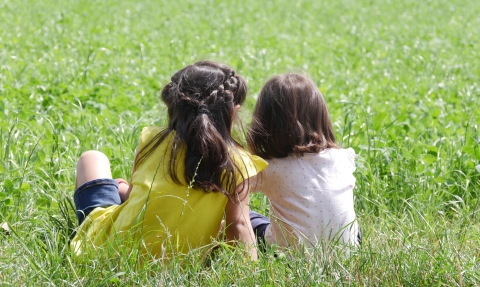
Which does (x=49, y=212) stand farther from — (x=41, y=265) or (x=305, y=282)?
(x=305, y=282)

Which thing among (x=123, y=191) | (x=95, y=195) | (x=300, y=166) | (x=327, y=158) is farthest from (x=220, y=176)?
(x=123, y=191)

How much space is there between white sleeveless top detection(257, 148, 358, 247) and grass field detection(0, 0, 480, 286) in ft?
0.48

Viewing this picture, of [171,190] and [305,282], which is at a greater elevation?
[171,190]

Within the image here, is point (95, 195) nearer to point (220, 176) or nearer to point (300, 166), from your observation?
point (220, 176)

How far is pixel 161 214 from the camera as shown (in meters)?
2.66

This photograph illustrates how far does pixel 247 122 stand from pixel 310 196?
0.48 metres

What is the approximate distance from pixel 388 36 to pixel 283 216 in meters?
9.58

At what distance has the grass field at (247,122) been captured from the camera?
252 cm

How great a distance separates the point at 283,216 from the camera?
2.94 meters

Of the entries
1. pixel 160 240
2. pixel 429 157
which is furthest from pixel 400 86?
pixel 160 240

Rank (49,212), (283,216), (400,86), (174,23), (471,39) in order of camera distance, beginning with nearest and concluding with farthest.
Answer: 1. (283,216)
2. (49,212)
3. (400,86)
4. (471,39)
5. (174,23)

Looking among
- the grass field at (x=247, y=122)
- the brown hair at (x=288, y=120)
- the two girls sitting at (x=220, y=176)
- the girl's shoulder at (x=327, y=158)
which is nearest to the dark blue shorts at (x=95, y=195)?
the two girls sitting at (x=220, y=176)

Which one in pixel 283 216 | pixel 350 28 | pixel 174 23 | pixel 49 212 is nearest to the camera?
pixel 283 216

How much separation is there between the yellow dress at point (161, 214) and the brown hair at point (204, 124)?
35mm
